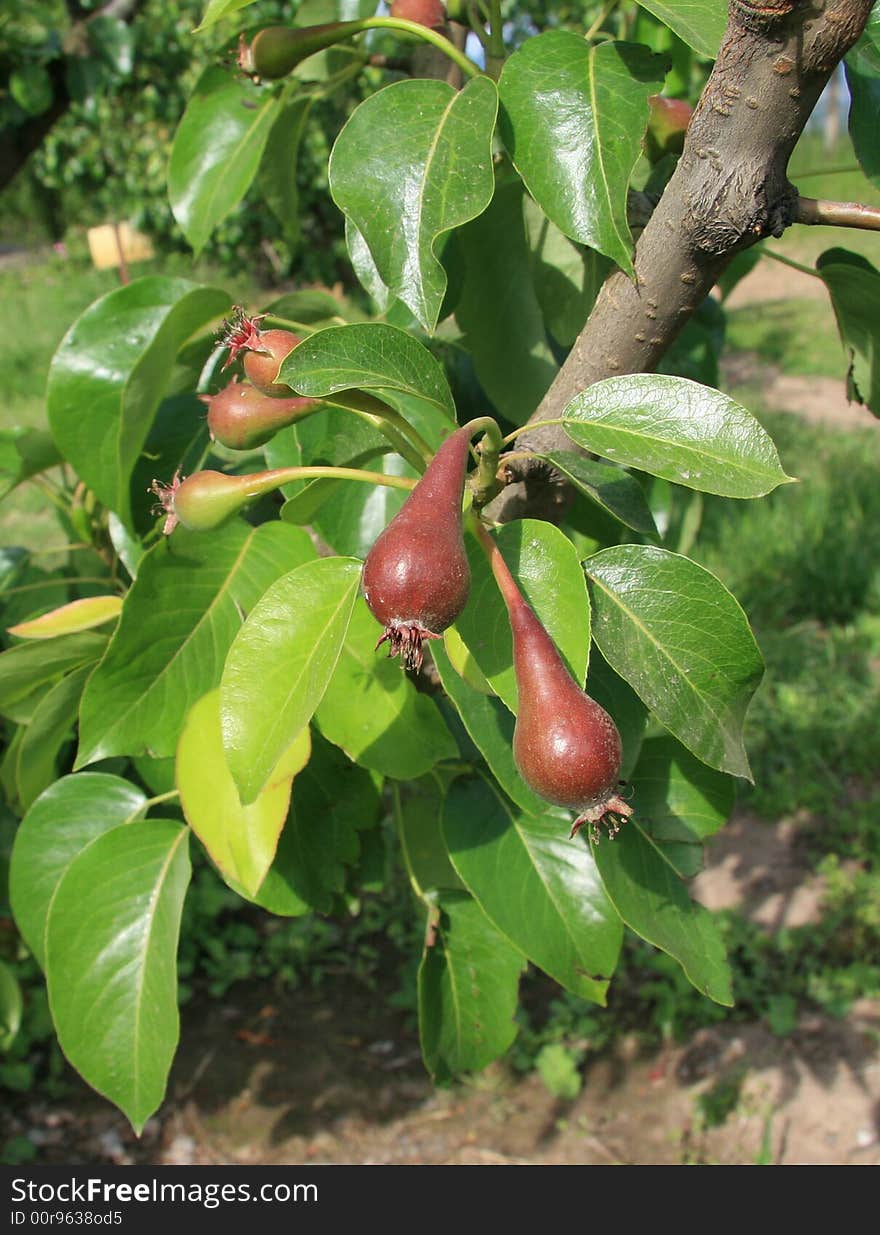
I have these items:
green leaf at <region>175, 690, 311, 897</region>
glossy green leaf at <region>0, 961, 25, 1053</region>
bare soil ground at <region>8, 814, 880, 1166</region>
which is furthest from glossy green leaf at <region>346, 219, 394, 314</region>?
bare soil ground at <region>8, 814, 880, 1166</region>

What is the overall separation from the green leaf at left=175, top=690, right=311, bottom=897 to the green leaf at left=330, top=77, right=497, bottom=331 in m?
0.33

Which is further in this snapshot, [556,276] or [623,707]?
[556,276]

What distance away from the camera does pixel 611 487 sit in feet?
2.09

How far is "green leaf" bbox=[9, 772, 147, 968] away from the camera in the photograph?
3.11ft

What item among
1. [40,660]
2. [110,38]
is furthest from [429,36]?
[110,38]

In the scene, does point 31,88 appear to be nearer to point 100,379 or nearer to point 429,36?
point 100,379

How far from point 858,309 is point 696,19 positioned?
257mm

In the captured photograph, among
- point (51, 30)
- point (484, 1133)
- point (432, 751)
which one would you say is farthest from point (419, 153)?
point (51, 30)

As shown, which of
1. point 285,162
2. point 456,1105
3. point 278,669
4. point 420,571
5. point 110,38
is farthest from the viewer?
point 110,38

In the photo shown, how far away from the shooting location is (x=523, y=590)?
23.5 inches

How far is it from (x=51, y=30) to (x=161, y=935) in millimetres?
2191

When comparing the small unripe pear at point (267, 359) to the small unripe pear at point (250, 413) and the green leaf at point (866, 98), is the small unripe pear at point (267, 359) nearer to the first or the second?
the small unripe pear at point (250, 413)

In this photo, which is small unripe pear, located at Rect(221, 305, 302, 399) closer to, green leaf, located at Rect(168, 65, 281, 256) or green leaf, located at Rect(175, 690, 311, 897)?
green leaf, located at Rect(175, 690, 311, 897)
